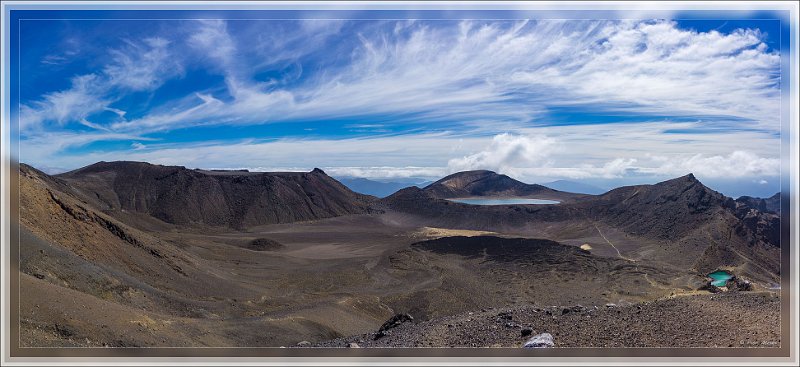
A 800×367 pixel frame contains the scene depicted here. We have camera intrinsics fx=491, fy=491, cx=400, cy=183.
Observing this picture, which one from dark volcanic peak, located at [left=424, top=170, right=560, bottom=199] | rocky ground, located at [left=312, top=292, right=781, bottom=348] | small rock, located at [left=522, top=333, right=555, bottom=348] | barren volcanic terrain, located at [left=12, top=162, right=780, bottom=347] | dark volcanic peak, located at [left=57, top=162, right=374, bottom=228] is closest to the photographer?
small rock, located at [left=522, top=333, right=555, bottom=348]

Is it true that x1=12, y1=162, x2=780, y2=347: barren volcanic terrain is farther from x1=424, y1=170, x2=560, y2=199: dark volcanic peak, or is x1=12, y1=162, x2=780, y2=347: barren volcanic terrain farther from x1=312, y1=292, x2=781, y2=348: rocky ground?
x1=424, y1=170, x2=560, y2=199: dark volcanic peak

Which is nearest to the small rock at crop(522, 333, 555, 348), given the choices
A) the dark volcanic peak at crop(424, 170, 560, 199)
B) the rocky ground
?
the rocky ground

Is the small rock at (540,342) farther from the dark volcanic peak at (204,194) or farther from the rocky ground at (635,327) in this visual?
the dark volcanic peak at (204,194)

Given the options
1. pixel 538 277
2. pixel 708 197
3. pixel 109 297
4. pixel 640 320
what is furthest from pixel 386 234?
pixel 640 320

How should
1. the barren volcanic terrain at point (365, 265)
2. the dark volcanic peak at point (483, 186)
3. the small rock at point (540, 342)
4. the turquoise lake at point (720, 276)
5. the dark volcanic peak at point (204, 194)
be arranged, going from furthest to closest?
the dark volcanic peak at point (483, 186) < the dark volcanic peak at point (204, 194) < the turquoise lake at point (720, 276) < the barren volcanic terrain at point (365, 265) < the small rock at point (540, 342)

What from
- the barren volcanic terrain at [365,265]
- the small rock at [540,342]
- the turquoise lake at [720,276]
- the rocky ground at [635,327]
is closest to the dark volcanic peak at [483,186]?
the barren volcanic terrain at [365,265]

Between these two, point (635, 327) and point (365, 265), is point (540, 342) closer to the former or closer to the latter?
point (635, 327)
